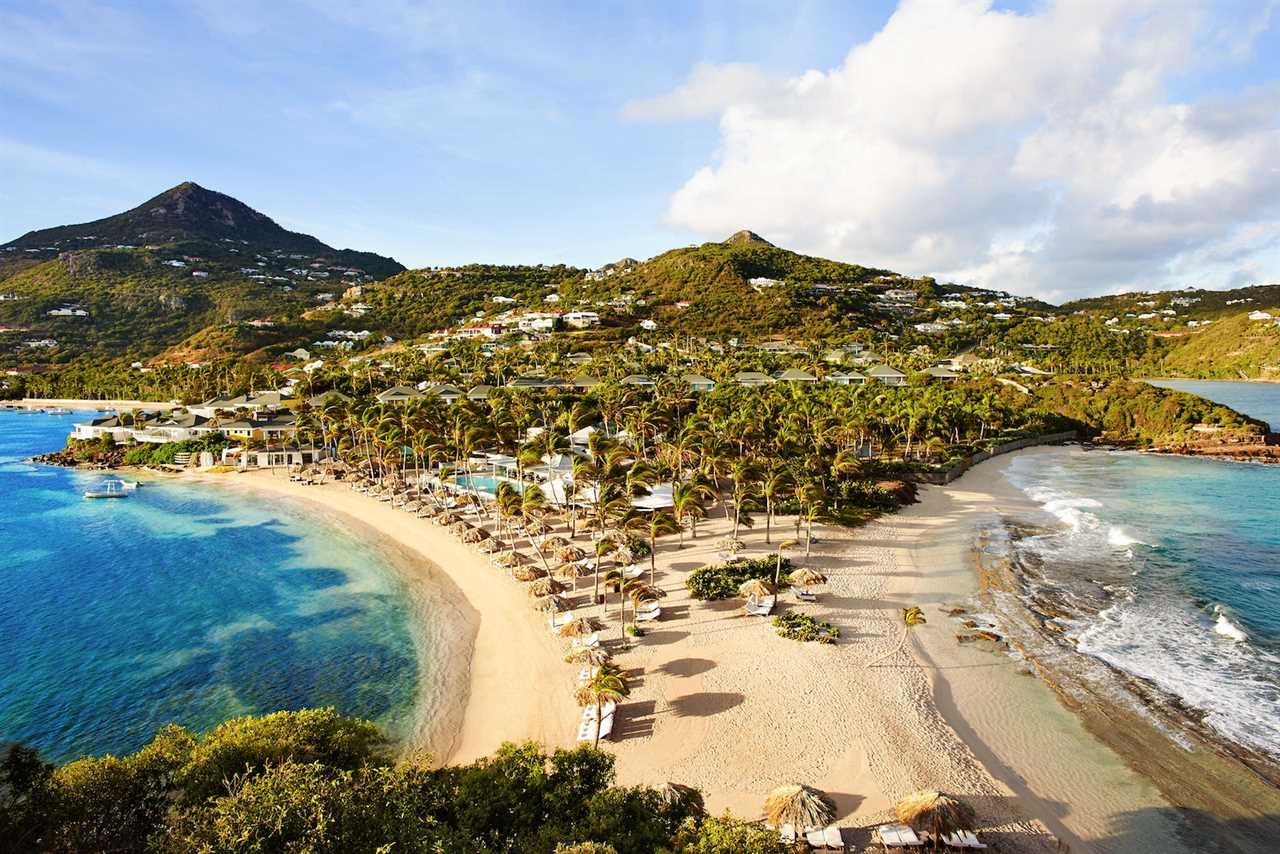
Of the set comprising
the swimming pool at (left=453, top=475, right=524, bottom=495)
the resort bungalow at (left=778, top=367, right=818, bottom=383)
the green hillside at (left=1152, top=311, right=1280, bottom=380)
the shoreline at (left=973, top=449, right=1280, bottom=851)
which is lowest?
the shoreline at (left=973, top=449, right=1280, bottom=851)

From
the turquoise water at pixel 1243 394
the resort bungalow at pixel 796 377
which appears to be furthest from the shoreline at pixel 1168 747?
the turquoise water at pixel 1243 394

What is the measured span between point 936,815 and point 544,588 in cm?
1701

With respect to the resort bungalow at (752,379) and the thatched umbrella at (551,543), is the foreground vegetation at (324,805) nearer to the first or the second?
the thatched umbrella at (551,543)

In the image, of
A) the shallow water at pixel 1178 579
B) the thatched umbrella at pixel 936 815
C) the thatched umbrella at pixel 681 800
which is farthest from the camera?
the shallow water at pixel 1178 579

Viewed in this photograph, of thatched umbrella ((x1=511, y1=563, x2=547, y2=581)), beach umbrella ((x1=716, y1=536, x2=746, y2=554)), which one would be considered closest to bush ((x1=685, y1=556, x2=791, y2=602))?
beach umbrella ((x1=716, y1=536, x2=746, y2=554))

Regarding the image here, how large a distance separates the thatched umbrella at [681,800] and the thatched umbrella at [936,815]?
194 inches

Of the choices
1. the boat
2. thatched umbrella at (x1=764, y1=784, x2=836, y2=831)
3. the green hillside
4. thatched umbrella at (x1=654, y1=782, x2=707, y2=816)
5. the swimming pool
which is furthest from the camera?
the green hillside

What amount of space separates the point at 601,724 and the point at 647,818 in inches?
266

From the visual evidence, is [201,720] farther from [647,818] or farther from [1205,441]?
[1205,441]

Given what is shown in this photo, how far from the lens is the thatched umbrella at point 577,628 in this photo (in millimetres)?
23520

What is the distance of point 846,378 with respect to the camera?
290 feet

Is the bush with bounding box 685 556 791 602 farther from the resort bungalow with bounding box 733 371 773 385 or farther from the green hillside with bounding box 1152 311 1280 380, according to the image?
the green hillside with bounding box 1152 311 1280 380

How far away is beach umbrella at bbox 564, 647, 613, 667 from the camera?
20.6 meters

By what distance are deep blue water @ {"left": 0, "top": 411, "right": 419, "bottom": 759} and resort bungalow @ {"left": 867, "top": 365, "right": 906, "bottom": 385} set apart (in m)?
75.1
